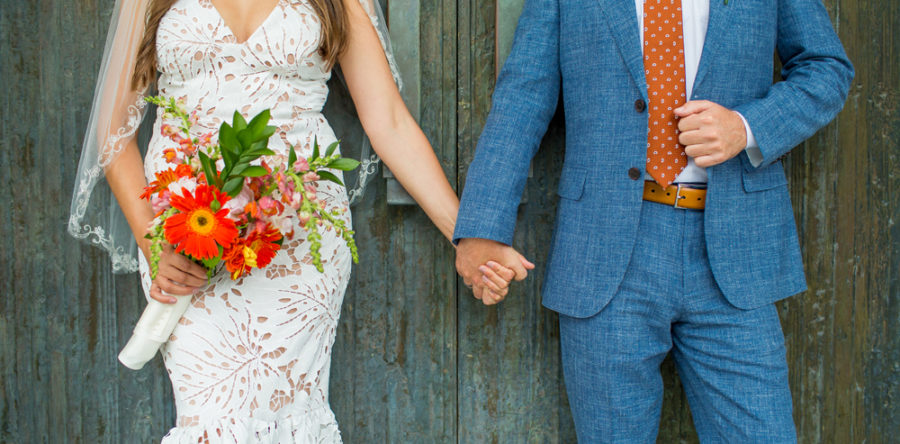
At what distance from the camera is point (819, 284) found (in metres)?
2.00

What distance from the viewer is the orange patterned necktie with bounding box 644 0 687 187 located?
151 centimetres

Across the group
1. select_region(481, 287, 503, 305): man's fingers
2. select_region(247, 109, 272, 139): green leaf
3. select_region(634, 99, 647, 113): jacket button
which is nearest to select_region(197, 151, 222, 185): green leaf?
select_region(247, 109, 272, 139): green leaf

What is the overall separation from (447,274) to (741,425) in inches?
36.2

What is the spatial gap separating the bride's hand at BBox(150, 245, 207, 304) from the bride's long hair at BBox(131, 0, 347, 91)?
478 millimetres

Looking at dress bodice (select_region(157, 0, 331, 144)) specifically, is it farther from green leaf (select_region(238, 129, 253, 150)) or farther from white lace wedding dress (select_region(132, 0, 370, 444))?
green leaf (select_region(238, 129, 253, 150))

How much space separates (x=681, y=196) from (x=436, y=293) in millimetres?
830

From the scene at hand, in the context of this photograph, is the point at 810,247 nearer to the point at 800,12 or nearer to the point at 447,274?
the point at 800,12

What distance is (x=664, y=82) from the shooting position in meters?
1.52

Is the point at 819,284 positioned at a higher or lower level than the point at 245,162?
lower

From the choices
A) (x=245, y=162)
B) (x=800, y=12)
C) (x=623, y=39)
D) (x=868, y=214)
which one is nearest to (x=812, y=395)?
(x=868, y=214)

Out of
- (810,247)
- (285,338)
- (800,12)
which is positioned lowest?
(285,338)

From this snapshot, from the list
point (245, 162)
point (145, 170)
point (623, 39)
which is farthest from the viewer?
point (145, 170)

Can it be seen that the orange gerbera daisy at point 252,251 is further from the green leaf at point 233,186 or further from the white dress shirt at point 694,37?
the white dress shirt at point 694,37

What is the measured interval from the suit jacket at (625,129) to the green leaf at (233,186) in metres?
0.56
